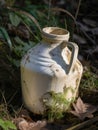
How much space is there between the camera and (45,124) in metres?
1.94

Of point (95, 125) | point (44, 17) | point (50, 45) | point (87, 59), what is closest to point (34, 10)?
point (44, 17)

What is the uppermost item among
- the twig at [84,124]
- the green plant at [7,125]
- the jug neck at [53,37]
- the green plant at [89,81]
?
the jug neck at [53,37]

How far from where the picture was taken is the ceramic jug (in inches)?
74.2

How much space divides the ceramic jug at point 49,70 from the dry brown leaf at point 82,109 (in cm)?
9

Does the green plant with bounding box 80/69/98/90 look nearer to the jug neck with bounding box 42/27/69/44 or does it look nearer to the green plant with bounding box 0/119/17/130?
the jug neck with bounding box 42/27/69/44

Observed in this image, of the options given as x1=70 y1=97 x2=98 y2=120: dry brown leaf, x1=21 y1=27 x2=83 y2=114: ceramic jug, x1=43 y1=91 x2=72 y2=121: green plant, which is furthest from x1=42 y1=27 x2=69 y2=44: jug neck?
x1=70 y1=97 x2=98 y2=120: dry brown leaf

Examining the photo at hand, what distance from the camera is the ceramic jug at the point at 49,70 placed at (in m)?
1.89

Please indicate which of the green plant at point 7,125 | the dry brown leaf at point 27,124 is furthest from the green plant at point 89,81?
the green plant at point 7,125

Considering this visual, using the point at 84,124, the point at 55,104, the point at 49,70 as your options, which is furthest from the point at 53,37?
the point at 84,124

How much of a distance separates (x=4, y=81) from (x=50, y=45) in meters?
0.37

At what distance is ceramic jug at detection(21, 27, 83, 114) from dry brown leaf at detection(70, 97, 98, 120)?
9 cm

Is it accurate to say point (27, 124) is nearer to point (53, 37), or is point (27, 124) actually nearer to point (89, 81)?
point (53, 37)

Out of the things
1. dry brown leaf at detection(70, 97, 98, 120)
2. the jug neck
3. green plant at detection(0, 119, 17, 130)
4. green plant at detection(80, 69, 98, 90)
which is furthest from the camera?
green plant at detection(80, 69, 98, 90)

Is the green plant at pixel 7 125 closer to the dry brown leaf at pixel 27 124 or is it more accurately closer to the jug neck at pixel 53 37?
the dry brown leaf at pixel 27 124
